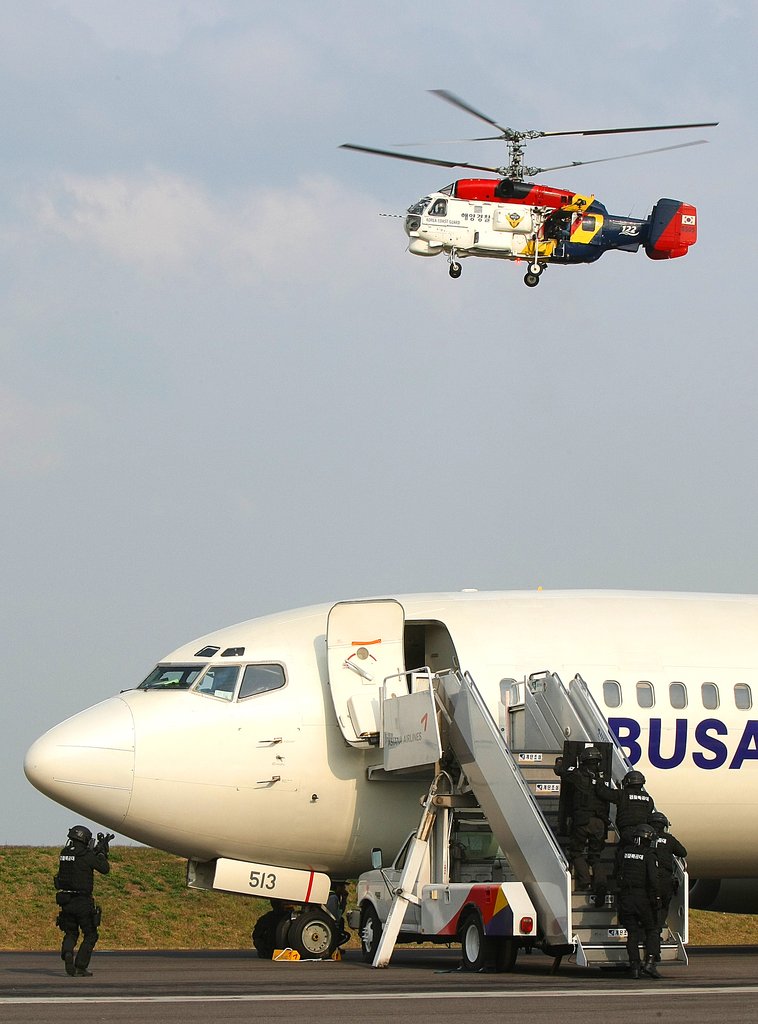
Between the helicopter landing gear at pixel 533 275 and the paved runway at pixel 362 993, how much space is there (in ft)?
68.5

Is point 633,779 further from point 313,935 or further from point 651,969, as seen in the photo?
point 313,935

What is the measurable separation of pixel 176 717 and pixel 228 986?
4949 millimetres

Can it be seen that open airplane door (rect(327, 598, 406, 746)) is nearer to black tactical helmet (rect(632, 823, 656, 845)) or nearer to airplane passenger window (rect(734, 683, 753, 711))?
black tactical helmet (rect(632, 823, 656, 845))

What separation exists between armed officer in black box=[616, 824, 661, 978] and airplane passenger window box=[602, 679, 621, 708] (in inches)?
160

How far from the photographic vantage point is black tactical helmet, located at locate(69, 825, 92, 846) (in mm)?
18641

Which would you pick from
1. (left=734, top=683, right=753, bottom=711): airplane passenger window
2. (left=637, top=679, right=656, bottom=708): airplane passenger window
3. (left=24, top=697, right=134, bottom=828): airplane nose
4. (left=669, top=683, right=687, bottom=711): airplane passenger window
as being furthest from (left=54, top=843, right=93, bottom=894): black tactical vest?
(left=734, top=683, right=753, bottom=711): airplane passenger window

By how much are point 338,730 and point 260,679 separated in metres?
1.36

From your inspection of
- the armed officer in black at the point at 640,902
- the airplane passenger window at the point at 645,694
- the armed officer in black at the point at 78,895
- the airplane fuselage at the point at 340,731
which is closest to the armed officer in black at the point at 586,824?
the armed officer in black at the point at 640,902

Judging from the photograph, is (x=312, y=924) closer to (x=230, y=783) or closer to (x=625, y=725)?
(x=230, y=783)

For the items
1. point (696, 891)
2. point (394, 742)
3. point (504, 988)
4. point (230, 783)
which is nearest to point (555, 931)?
point (504, 988)

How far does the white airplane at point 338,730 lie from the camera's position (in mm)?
20969

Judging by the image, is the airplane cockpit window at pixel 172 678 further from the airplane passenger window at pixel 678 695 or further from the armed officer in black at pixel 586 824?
the airplane passenger window at pixel 678 695

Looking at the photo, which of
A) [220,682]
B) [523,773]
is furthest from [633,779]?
[220,682]

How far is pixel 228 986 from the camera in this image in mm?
17094
